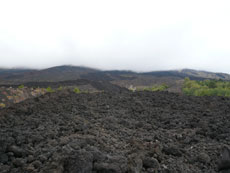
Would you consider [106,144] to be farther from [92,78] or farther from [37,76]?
[37,76]

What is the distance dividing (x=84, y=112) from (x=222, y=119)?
603 cm

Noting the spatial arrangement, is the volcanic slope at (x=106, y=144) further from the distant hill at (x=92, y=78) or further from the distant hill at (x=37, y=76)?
the distant hill at (x=37, y=76)

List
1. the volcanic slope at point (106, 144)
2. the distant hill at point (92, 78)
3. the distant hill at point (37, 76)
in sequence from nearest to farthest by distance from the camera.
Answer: the volcanic slope at point (106, 144) < the distant hill at point (92, 78) < the distant hill at point (37, 76)

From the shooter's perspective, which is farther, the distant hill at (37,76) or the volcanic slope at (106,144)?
the distant hill at (37,76)

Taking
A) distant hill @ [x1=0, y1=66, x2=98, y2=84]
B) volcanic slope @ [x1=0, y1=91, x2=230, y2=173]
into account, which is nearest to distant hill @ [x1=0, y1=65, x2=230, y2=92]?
distant hill @ [x1=0, y1=66, x2=98, y2=84]

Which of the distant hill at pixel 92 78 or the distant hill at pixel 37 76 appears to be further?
the distant hill at pixel 37 76

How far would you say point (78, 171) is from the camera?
10.2ft

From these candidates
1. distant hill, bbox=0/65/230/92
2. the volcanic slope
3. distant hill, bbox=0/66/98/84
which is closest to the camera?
the volcanic slope

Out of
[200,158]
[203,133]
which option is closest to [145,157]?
[200,158]

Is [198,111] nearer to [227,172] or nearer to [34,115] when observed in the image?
[227,172]

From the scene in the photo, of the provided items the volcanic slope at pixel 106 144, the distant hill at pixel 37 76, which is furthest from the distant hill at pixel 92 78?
the volcanic slope at pixel 106 144

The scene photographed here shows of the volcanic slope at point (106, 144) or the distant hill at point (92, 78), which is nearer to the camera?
the volcanic slope at point (106, 144)

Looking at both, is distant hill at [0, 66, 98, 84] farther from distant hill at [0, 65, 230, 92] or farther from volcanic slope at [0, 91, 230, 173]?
volcanic slope at [0, 91, 230, 173]

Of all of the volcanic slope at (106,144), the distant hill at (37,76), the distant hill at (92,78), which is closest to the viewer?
the volcanic slope at (106,144)
